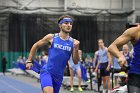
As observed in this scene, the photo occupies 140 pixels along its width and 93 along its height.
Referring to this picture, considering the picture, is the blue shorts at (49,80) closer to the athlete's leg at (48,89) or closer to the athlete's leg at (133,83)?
the athlete's leg at (48,89)

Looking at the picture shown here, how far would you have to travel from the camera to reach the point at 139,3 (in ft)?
145

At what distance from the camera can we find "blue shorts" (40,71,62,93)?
7.67 meters

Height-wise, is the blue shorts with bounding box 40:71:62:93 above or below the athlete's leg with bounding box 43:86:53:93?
above

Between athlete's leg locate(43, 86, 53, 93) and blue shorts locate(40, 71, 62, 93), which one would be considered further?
blue shorts locate(40, 71, 62, 93)

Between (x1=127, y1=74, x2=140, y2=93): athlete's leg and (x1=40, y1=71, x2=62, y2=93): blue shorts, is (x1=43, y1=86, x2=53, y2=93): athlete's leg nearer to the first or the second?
(x1=40, y1=71, x2=62, y2=93): blue shorts

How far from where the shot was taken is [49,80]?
770cm

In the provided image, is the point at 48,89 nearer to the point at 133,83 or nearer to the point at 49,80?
the point at 49,80

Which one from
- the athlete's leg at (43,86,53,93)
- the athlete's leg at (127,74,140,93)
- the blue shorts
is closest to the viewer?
the athlete's leg at (127,74,140,93)

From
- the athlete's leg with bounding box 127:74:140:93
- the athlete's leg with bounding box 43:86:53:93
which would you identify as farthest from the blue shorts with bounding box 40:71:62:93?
the athlete's leg with bounding box 127:74:140:93

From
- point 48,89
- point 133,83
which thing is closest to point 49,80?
point 48,89

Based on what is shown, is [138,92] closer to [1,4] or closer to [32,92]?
[32,92]

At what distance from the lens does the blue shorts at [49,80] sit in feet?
25.2

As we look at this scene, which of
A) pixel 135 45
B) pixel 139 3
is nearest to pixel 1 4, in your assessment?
pixel 139 3

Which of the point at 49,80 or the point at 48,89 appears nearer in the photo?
the point at 48,89
